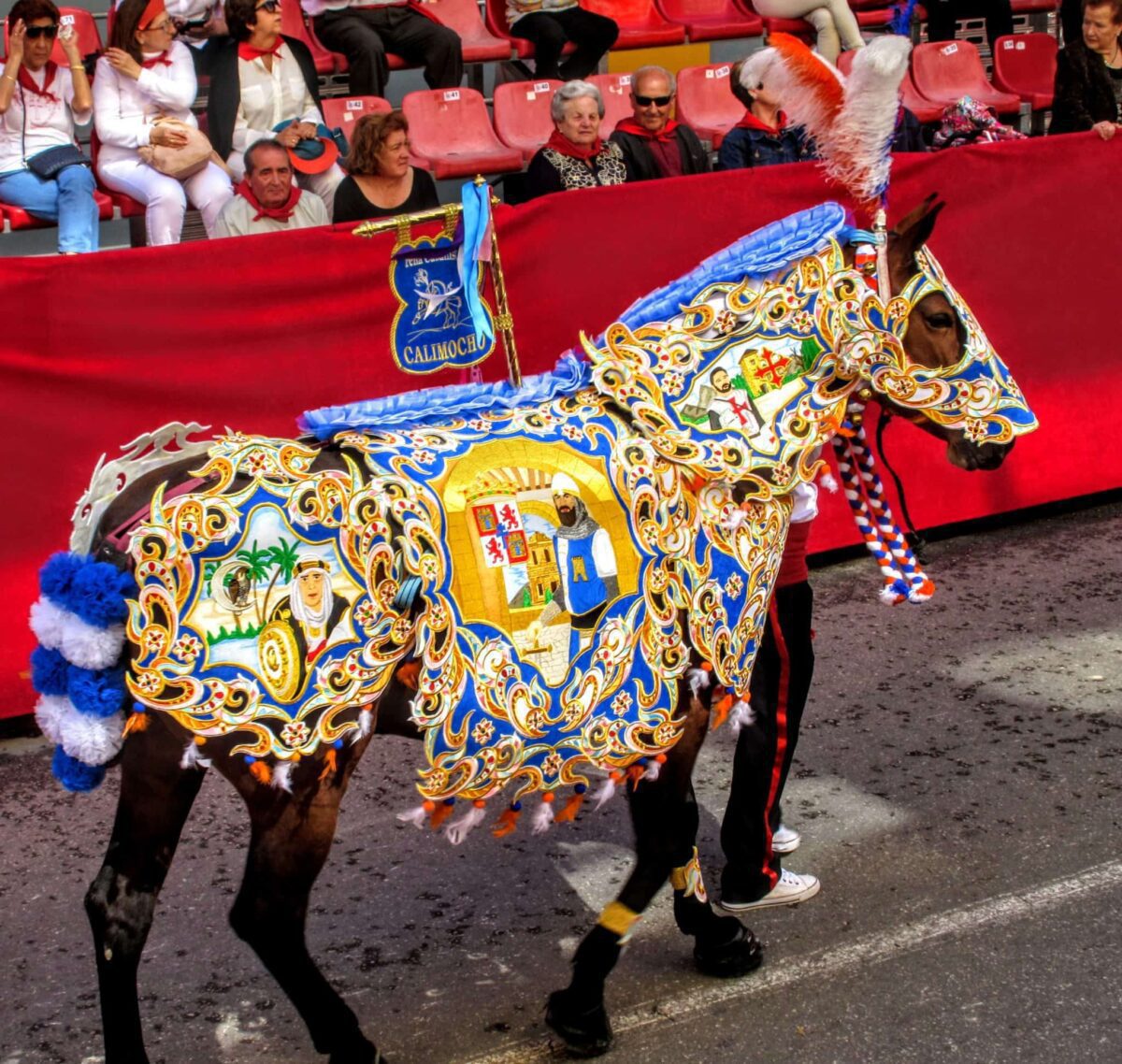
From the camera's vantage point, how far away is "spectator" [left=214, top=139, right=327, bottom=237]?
703 centimetres

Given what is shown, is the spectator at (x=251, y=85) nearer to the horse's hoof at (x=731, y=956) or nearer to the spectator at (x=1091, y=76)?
the spectator at (x=1091, y=76)

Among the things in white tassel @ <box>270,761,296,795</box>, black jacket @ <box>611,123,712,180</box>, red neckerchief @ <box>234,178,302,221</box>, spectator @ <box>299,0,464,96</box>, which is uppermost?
spectator @ <box>299,0,464,96</box>

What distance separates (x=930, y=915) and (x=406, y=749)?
2.13 metres

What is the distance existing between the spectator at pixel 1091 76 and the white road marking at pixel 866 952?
543cm

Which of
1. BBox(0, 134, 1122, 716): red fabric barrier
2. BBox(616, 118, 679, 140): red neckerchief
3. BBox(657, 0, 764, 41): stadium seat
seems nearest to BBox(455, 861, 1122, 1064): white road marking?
BBox(0, 134, 1122, 716): red fabric barrier

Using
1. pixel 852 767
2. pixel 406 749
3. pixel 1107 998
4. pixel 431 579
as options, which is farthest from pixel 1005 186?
pixel 431 579

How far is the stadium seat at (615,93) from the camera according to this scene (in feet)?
32.6

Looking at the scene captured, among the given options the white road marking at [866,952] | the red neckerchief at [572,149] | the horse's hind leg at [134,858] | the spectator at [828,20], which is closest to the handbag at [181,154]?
the red neckerchief at [572,149]

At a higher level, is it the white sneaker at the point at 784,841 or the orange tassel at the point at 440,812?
the orange tassel at the point at 440,812

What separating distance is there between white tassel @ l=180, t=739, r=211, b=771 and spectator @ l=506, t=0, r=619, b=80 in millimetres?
7679

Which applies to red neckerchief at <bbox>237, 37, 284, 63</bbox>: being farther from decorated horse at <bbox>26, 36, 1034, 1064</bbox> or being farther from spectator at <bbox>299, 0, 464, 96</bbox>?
decorated horse at <bbox>26, 36, 1034, 1064</bbox>

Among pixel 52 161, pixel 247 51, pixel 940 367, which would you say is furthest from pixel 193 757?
pixel 247 51

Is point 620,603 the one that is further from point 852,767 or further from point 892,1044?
point 852,767

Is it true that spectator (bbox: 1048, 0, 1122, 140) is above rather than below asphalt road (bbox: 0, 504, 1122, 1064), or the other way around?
above
